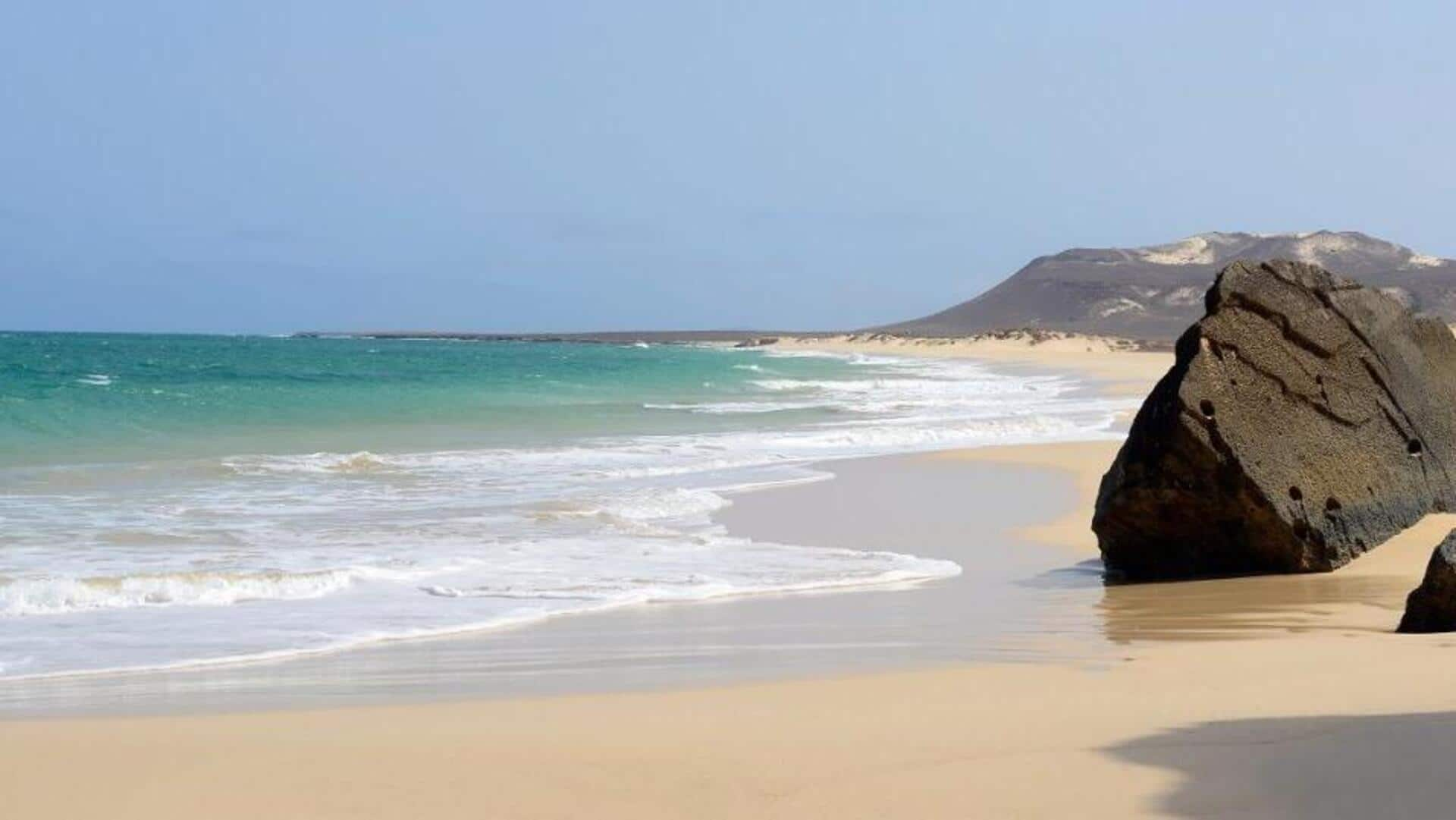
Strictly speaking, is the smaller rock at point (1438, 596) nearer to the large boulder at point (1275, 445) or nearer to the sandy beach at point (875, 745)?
the sandy beach at point (875, 745)

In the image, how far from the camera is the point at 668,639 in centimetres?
760

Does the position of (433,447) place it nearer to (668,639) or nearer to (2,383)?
(668,639)

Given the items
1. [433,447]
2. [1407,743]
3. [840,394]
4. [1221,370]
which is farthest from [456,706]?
[840,394]

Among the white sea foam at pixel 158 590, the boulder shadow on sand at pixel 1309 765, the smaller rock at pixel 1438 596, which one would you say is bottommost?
the white sea foam at pixel 158 590

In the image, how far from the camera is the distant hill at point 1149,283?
411ft

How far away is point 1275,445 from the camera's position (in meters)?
9.05

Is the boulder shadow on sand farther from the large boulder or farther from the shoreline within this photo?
the large boulder

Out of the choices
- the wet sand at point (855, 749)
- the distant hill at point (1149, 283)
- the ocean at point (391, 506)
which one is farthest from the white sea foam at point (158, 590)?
the distant hill at point (1149, 283)

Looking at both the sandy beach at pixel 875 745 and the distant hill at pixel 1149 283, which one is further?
the distant hill at pixel 1149 283

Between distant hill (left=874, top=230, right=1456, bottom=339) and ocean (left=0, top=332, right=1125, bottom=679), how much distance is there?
275 feet

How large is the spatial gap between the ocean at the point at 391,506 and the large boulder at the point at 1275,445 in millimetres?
1481

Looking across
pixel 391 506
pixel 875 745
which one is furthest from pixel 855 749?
pixel 391 506

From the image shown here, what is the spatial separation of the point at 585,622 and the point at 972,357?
6640 cm

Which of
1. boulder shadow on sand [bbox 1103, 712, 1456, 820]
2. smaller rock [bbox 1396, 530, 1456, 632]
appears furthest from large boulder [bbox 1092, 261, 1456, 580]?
boulder shadow on sand [bbox 1103, 712, 1456, 820]
